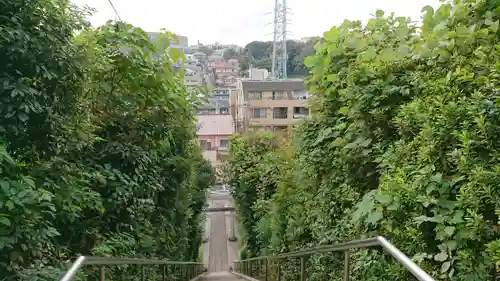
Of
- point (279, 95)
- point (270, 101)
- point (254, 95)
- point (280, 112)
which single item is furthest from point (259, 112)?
point (279, 95)

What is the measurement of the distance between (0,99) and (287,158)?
20.4ft

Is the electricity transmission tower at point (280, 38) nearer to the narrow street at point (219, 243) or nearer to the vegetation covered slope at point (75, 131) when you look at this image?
the narrow street at point (219, 243)

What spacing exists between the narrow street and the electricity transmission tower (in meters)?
9.28

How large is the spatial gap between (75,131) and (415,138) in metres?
2.12

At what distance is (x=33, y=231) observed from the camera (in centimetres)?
222

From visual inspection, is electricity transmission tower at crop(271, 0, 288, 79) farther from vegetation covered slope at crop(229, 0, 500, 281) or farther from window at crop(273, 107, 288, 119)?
vegetation covered slope at crop(229, 0, 500, 281)

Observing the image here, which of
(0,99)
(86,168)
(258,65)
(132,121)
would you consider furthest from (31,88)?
(258,65)

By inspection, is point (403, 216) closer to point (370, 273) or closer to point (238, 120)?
point (370, 273)

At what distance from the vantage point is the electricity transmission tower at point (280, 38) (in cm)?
2522

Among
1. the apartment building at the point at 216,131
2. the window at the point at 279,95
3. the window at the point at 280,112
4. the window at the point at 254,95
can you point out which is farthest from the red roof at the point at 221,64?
the window at the point at 280,112

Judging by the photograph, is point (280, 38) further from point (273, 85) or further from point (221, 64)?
point (221, 64)

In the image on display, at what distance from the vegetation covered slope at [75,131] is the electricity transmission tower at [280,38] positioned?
69.5 feet

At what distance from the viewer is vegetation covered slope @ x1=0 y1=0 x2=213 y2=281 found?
2209mm

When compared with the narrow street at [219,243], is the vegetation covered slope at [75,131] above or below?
above
